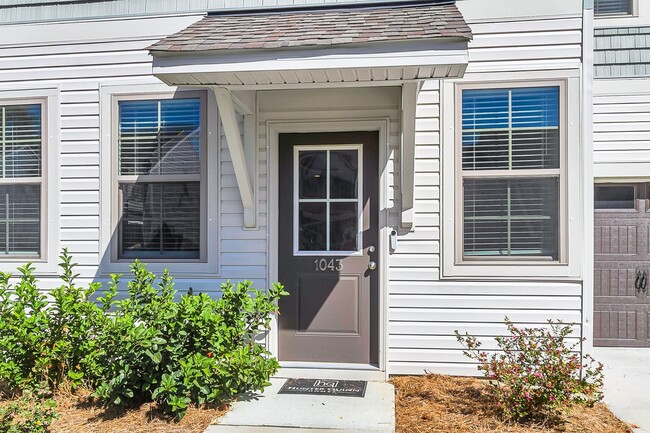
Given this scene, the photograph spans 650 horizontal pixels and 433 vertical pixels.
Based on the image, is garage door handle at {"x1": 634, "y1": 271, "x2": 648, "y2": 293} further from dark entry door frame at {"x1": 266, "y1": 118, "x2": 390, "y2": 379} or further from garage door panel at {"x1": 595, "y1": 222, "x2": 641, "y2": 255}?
dark entry door frame at {"x1": 266, "y1": 118, "x2": 390, "y2": 379}

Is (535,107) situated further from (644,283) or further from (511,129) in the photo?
(644,283)

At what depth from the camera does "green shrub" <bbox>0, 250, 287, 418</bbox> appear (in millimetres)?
3193

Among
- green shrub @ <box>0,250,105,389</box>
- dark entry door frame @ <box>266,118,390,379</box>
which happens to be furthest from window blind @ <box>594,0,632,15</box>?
green shrub @ <box>0,250,105,389</box>

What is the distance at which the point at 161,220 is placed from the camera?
4.22m

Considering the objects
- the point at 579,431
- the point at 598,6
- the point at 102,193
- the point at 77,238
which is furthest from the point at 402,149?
the point at 598,6

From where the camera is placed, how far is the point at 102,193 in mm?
4230

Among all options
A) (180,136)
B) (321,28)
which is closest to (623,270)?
(321,28)

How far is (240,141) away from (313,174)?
712 mm

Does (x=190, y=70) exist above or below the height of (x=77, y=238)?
above

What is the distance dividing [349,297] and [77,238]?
247 centimetres

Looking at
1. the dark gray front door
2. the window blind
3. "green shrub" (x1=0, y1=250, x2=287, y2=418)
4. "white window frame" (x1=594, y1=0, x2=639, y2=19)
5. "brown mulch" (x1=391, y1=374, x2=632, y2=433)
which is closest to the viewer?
"brown mulch" (x1=391, y1=374, x2=632, y2=433)

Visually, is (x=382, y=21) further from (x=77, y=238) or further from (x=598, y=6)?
(x=598, y=6)

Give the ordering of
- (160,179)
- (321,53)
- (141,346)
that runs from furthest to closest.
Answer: (160,179), (141,346), (321,53)

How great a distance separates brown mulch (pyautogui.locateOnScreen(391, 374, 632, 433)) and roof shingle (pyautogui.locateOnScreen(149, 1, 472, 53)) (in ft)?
7.91
